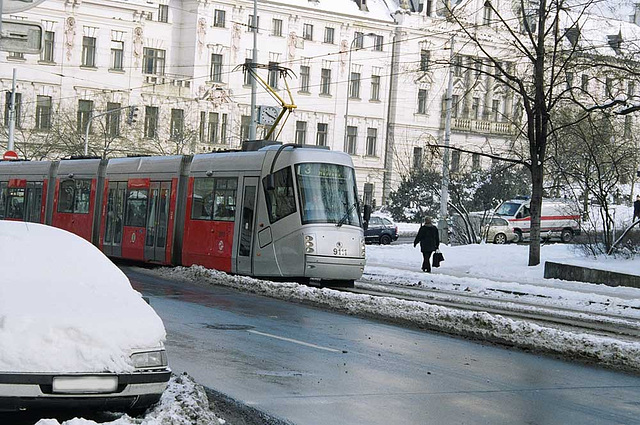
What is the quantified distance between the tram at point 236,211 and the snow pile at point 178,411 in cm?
1390

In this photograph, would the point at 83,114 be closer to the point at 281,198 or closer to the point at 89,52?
the point at 89,52

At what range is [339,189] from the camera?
80.6ft

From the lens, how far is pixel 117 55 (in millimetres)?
70250

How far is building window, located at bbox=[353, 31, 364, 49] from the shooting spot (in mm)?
79250

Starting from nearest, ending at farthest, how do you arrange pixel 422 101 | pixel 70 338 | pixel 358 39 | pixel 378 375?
pixel 70 338 < pixel 378 375 < pixel 358 39 < pixel 422 101

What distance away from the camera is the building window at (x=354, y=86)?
80.6 meters

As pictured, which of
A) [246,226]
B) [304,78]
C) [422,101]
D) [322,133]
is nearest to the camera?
[246,226]

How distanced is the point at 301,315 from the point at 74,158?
18.6 meters

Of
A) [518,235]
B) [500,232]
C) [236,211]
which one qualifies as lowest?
[518,235]

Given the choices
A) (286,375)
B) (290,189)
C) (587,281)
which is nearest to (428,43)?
(587,281)

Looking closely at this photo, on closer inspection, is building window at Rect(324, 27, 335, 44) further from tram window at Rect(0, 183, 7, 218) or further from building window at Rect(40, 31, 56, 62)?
tram window at Rect(0, 183, 7, 218)

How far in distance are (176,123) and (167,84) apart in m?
2.67

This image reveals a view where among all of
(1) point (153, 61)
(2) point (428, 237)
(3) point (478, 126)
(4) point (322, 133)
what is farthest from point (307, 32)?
(2) point (428, 237)

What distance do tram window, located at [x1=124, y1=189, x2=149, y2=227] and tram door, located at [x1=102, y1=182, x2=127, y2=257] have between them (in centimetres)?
38
